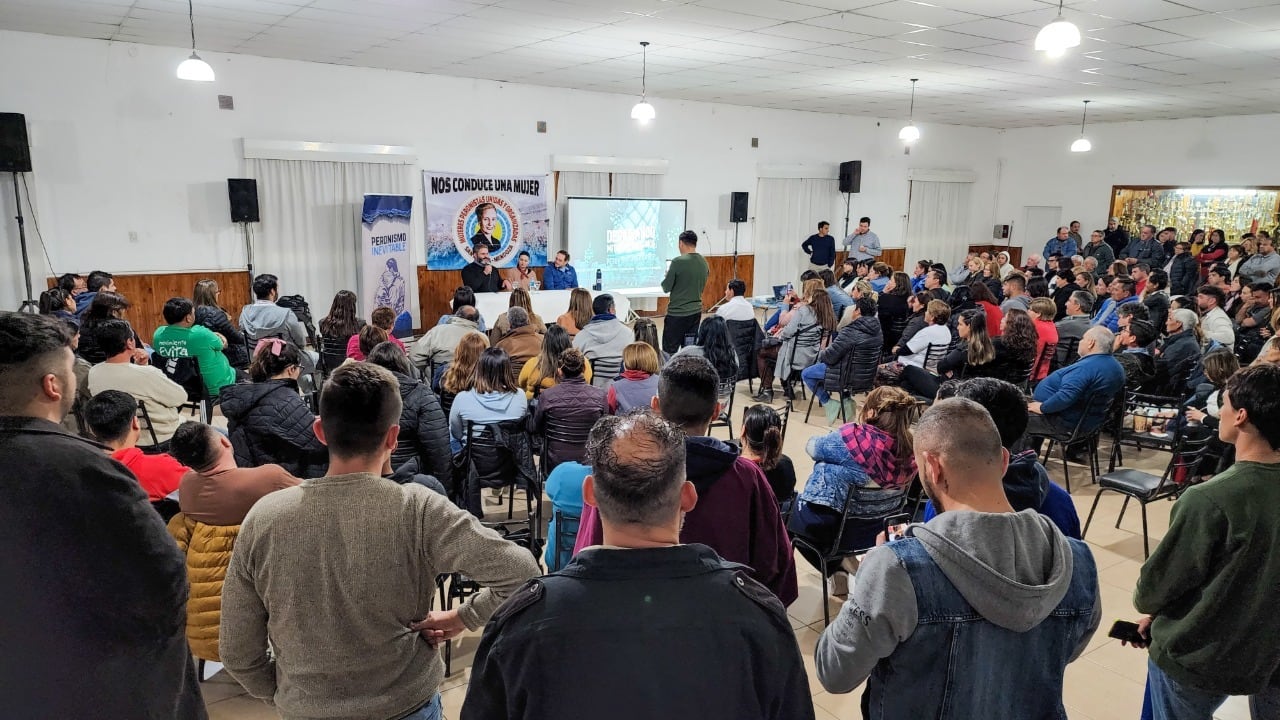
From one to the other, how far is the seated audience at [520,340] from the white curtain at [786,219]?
805cm

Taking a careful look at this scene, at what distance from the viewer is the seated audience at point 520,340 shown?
5125mm

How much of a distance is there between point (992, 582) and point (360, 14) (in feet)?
20.5

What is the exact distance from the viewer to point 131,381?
3.97 m

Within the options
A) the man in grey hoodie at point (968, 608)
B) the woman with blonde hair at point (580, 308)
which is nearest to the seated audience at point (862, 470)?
the man in grey hoodie at point (968, 608)

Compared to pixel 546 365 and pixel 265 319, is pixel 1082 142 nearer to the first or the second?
pixel 546 365

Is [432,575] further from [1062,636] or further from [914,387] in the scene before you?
[914,387]

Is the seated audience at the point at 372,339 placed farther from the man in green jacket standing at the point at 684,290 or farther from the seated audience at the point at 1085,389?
the seated audience at the point at 1085,389

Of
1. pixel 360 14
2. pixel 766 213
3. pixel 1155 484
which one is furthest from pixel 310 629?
pixel 766 213

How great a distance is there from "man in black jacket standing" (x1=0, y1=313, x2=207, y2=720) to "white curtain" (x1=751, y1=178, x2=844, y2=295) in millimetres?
11643

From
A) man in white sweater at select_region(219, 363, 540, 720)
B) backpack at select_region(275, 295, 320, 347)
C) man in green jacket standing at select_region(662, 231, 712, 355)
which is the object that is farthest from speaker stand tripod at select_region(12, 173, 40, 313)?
man in white sweater at select_region(219, 363, 540, 720)

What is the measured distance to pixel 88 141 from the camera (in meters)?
7.27

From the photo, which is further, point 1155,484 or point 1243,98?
point 1243,98

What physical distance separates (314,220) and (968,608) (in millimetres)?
8697

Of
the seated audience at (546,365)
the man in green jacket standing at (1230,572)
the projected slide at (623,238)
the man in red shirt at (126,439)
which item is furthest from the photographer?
the projected slide at (623,238)
